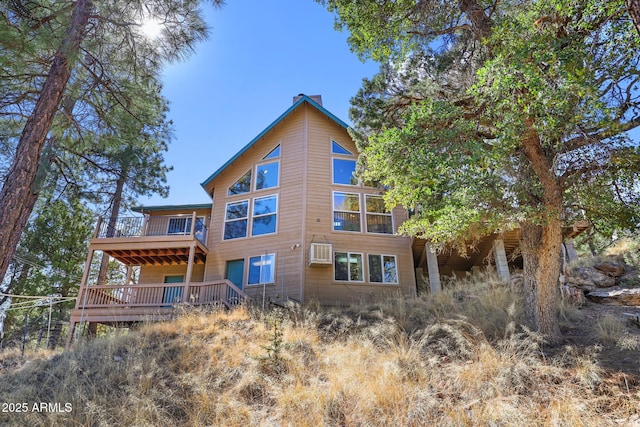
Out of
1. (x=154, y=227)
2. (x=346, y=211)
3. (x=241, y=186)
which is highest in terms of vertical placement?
(x=241, y=186)

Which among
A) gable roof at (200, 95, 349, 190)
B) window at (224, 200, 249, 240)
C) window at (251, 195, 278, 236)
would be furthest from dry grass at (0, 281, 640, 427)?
gable roof at (200, 95, 349, 190)

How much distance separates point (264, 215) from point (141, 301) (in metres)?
4.97

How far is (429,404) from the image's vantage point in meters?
4.00

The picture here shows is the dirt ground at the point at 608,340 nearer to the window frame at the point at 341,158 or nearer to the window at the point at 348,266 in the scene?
the window at the point at 348,266

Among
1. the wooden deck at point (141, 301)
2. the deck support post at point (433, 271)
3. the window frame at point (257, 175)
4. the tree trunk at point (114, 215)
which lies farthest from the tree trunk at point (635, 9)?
the tree trunk at point (114, 215)

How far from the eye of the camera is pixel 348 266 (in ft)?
42.9

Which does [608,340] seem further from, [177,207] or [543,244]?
[177,207]

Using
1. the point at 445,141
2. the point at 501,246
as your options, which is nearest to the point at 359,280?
the point at 501,246

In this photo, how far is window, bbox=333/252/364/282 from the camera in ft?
42.3

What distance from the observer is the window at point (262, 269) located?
13.0 meters

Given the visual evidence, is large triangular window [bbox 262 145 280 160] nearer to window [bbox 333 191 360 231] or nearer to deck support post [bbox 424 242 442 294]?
window [bbox 333 191 360 231]

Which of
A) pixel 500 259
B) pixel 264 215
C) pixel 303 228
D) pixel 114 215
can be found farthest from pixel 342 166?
pixel 114 215

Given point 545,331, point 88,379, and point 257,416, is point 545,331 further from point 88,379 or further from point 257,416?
point 88,379

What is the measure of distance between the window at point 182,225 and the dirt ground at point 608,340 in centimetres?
1223
